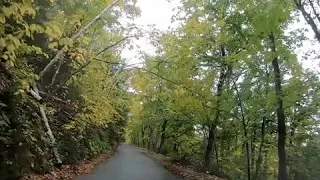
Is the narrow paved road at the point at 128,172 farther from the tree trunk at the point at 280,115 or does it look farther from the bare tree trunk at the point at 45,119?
Result: the tree trunk at the point at 280,115

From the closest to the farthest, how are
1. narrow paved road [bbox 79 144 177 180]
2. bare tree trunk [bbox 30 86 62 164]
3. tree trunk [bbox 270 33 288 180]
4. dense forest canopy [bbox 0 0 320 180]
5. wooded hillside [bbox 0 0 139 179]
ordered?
wooded hillside [bbox 0 0 139 179], dense forest canopy [bbox 0 0 320 180], bare tree trunk [bbox 30 86 62 164], tree trunk [bbox 270 33 288 180], narrow paved road [bbox 79 144 177 180]

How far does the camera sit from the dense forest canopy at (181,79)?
8398 mm

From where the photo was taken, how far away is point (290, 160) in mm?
24406

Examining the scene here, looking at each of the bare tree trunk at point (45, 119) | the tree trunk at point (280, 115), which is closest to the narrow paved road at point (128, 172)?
the bare tree trunk at point (45, 119)

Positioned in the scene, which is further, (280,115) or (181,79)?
(181,79)

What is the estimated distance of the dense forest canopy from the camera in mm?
8398

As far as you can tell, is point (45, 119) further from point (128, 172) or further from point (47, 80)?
point (128, 172)

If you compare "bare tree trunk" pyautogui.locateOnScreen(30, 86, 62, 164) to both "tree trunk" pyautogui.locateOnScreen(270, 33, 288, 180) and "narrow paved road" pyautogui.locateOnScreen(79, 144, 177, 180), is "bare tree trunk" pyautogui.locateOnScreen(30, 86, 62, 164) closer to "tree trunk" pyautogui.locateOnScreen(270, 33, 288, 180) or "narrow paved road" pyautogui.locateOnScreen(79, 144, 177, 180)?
"narrow paved road" pyautogui.locateOnScreen(79, 144, 177, 180)

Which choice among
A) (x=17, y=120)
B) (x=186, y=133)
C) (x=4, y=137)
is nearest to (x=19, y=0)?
(x=4, y=137)

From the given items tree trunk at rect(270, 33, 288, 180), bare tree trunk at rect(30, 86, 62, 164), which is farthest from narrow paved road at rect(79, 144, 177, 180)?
tree trunk at rect(270, 33, 288, 180)

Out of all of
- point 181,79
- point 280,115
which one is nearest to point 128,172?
point 181,79

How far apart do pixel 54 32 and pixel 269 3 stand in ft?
19.1

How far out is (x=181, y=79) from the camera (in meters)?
15.0

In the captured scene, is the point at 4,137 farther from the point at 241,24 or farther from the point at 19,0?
the point at 241,24
